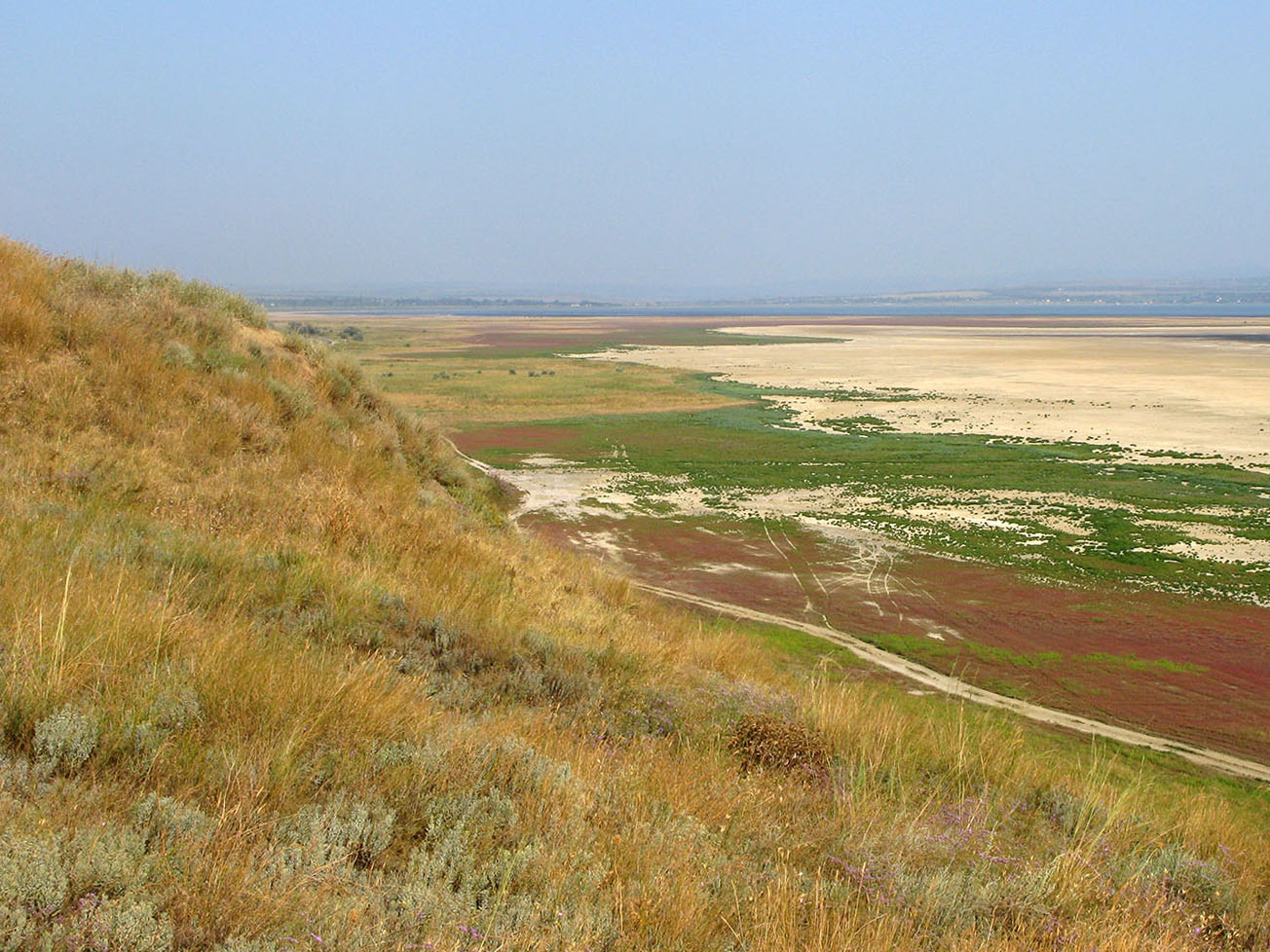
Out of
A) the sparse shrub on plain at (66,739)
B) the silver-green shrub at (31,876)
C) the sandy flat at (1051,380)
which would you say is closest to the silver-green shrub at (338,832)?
the silver-green shrub at (31,876)

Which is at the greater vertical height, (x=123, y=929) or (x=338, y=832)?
(x=123, y=929)

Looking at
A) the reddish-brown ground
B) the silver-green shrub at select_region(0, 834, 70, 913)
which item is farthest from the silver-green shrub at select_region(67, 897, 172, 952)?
the reddish-brown ground

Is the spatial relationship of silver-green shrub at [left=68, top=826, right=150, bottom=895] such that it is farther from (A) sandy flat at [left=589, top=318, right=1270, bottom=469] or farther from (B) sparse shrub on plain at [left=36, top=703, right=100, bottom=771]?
(A) sandy flat at [left=589, top=318, right=1270, bottom=469]

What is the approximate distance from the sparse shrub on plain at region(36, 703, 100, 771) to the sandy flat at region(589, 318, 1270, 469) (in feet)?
136

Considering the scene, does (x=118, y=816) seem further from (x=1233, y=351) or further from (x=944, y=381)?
(x=1233, y=351)

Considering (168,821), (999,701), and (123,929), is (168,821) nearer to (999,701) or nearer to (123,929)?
(123,929)

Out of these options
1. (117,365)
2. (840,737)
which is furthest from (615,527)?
(840,737)

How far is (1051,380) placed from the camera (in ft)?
214

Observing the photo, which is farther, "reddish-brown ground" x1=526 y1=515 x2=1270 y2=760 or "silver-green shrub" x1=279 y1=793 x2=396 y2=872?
"reddish-brown ground" x1=526 y1=515 x2=1270 y2=760

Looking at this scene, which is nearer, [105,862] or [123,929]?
[123,929]

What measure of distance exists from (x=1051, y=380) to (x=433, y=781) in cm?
7124

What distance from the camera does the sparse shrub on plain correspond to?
3.09 meters

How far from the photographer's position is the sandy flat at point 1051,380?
4281cm

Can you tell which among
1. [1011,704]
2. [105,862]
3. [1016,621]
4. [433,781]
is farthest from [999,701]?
[105,862]
